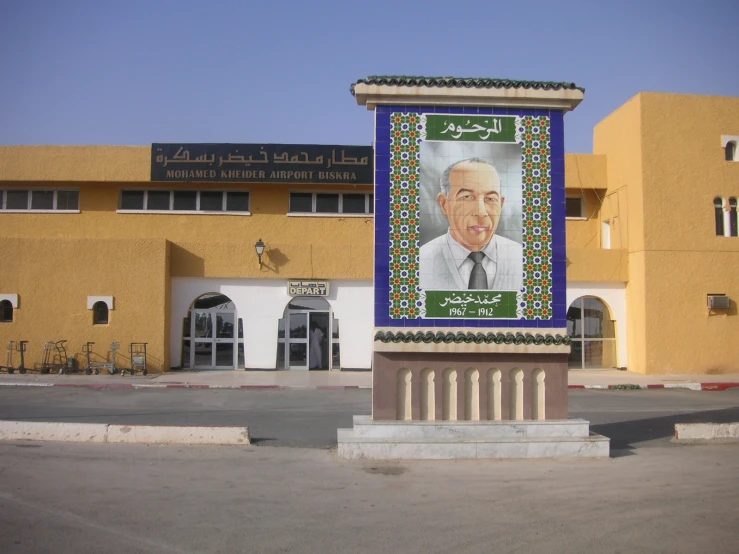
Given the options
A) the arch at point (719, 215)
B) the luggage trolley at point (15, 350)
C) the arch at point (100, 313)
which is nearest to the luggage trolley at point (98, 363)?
the arch at point (100, 313)

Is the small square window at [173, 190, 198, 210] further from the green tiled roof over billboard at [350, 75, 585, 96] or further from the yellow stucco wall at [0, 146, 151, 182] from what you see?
the green tiled roof over billboard at [350, 75, 585, 96]

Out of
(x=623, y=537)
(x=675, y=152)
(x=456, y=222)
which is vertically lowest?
(x=623, y=537)

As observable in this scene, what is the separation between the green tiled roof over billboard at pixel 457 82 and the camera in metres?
9.80

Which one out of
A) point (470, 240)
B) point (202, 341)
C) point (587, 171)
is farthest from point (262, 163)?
point (470, 240)

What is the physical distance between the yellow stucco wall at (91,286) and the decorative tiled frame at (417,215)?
43.6 feet

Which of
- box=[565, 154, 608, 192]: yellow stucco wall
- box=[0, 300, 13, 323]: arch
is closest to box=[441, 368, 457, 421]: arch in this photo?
box=[565, 154, 608, 192]: yellow stucco wall

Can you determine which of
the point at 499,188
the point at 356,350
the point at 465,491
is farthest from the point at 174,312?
the point at 465,491

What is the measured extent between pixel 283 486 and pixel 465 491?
1.98 m

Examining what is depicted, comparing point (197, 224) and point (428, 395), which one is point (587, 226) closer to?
point (197, 224)

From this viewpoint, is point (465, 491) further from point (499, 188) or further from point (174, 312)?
point (174, 312)

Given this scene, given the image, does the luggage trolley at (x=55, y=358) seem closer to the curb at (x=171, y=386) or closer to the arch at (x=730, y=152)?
the curb at (x=171, y=386)

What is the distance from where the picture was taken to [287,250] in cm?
2241

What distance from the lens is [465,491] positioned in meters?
7.71

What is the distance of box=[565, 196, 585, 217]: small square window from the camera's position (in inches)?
1001
